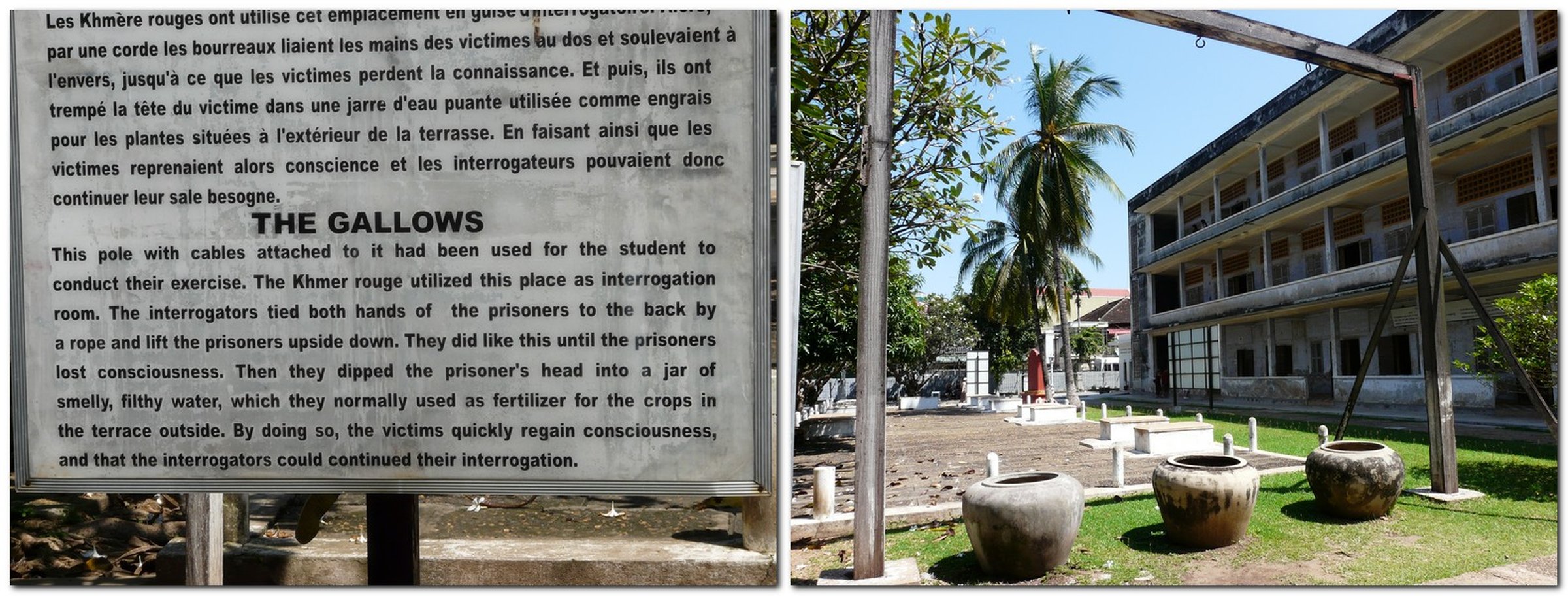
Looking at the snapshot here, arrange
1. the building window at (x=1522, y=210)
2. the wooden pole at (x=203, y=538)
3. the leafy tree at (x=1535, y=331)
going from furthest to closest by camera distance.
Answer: the building window at (x=1522, y=210) → the leafy tree at (x=1535, y=331) → the wooden pole at (x=203, y=538)

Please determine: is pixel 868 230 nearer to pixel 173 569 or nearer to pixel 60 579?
pixel 173 569

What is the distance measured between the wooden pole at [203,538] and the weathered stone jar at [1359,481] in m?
7.28

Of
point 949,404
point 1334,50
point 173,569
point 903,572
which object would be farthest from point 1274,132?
point 173,569

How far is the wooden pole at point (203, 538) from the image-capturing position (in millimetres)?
2414

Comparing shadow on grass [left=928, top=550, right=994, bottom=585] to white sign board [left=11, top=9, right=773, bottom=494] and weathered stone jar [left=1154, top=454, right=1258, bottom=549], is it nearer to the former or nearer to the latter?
weathered stone jar [left=1154, top=454, right=1258, bottom=549]

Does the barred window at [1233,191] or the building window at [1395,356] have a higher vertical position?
the barred window at [1233,191]

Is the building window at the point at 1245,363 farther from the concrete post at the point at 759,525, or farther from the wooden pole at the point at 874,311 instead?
the wooden pole at the point at 874,311

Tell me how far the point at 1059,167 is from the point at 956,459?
13.1 m

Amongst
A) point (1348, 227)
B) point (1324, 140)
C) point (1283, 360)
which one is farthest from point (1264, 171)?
point (1283, 360)

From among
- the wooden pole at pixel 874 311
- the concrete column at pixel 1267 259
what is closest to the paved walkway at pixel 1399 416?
the concrete column at pixel 1267 259

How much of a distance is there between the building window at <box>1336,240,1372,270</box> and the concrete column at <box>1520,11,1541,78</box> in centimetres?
785

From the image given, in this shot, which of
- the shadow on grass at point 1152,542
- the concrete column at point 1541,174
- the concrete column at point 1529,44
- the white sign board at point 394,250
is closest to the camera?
the white sign board at point 394,250

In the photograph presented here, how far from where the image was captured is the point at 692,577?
5.60 meters

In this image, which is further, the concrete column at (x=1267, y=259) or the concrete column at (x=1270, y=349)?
the concrete column at (x=1270, y=349)
